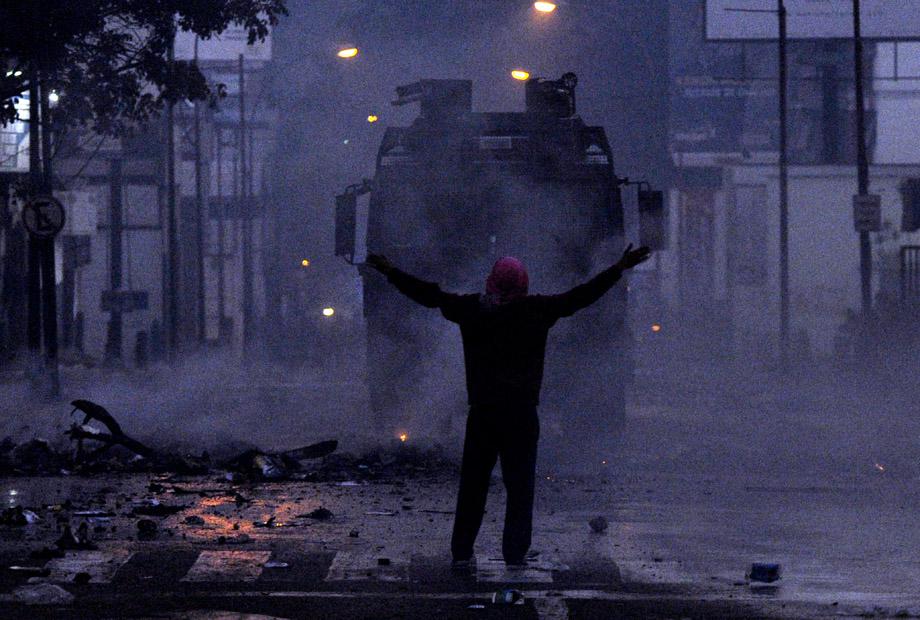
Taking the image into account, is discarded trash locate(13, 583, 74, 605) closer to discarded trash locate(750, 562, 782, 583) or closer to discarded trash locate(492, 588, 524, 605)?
discarded trash locate(492, 588, 524, 605)

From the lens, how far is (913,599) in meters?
8.25

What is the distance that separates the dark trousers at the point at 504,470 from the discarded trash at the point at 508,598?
107 cm

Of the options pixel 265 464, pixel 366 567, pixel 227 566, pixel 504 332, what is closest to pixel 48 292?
pixel 265 464

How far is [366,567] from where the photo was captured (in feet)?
30.5

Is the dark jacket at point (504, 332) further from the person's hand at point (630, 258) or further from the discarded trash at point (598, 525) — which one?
the discarded trash at point (598, 525)

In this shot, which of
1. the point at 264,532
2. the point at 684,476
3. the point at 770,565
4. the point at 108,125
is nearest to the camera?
the point at 770,565

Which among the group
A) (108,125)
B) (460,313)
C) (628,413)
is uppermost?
(108,125)

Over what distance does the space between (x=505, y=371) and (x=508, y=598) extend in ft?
4.80

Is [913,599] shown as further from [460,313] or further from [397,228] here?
[397,228]

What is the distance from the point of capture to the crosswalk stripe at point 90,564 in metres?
8.83

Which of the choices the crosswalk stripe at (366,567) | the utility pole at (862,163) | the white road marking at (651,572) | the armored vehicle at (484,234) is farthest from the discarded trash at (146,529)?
the utility pole at (862,163)

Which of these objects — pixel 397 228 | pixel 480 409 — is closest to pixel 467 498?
pixel 480 409

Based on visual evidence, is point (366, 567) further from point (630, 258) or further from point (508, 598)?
point (630, 258)

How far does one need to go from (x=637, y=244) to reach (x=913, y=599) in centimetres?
1037
